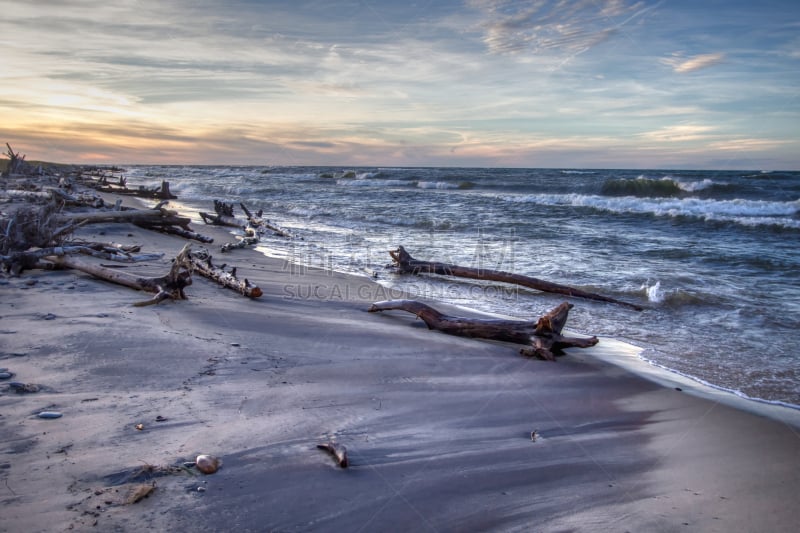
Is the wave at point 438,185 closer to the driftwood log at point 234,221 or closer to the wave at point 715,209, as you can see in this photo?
the wave at point 715,209

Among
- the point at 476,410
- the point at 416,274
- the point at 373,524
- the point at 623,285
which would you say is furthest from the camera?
the point at 416,274

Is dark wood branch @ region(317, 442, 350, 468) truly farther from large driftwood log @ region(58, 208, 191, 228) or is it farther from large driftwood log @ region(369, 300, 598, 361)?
large driftwood log @ region(58, 208, 191, 228)

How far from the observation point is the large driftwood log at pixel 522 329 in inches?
198

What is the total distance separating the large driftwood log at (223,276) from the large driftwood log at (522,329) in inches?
80.0

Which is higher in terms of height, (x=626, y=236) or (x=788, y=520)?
(x=626, y=236)

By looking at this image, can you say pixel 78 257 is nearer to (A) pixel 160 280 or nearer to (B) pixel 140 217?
(A) pixel 160 280

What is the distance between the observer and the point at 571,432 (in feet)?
11.1

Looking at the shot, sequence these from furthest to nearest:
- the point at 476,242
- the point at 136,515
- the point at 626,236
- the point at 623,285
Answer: the point at 626,236, the point at 476,242, the point at 623,285, the point at 136,515

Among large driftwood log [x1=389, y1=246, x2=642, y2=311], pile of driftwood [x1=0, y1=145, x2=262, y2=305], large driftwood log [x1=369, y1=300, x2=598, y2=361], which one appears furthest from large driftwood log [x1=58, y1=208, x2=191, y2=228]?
large driftwood log [x1=369, y1=300, x2=598, y2=361]

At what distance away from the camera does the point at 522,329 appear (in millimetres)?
5273

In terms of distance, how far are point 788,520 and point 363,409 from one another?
8.17 ft

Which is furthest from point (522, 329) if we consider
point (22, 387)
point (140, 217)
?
point (140, 217)

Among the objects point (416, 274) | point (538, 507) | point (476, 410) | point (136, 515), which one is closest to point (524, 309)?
point (416, 274)

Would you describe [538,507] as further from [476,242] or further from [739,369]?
[476,242]
